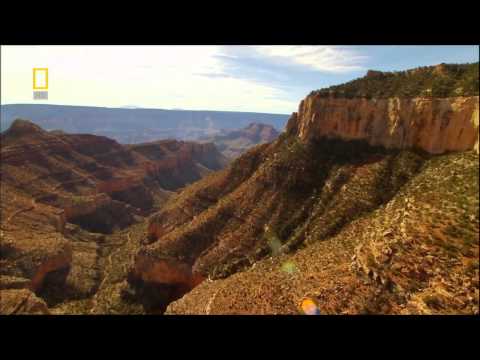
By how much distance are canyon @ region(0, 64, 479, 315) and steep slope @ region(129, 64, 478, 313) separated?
80 millimetres

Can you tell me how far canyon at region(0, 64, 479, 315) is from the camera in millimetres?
12086

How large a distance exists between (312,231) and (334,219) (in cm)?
167

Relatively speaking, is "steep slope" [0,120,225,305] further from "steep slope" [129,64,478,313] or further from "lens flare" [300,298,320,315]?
"lens flare" [300,298,320,315]

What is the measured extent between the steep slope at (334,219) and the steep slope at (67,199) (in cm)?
1023

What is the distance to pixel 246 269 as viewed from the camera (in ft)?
68.9

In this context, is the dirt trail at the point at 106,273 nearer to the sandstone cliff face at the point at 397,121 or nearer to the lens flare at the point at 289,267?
the lens flare at the point at 289,267

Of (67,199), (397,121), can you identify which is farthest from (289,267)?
(67,199)

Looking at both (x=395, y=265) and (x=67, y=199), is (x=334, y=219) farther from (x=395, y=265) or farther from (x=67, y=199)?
(x=67, y=199)

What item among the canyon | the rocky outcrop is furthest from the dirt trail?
the rocky outcrop

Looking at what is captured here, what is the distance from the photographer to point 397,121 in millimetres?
20891

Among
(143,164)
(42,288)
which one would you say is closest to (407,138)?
(42,288)
